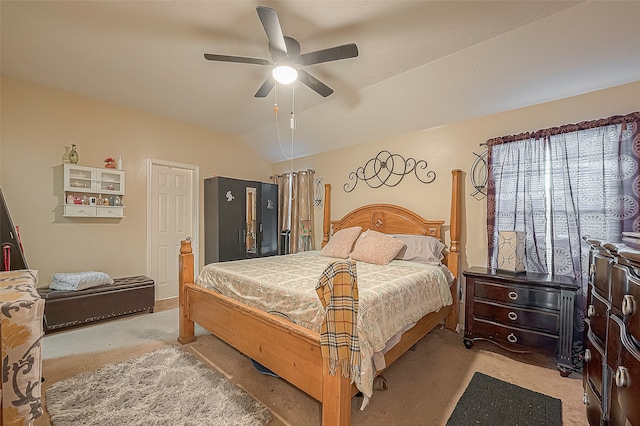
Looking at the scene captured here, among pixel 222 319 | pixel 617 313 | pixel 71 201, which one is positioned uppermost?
pixel 71 201

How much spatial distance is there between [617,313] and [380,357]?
112 cm

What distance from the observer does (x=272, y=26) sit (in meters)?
1.68

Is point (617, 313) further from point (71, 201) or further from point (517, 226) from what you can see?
point (71, 201)

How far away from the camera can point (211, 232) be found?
4410 mm

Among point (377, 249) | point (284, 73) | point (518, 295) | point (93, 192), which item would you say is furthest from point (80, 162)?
point (518, 295)

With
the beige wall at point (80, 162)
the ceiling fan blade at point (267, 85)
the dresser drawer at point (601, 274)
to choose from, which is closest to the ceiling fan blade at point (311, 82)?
the ceiling fan blade at point (267, 85)

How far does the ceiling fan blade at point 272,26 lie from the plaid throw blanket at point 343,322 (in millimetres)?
1498

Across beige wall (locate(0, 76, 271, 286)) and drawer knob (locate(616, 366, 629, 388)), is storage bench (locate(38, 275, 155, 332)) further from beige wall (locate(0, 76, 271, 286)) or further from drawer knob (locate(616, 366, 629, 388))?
drawer knob (locate(616, 366, 629, 388))

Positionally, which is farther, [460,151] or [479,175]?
[460,151]

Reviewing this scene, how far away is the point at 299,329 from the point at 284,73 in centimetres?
190

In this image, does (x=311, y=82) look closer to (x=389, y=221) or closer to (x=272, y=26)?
(x=272, y=26)

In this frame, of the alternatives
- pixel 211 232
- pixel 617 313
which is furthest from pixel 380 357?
pixel 211 232

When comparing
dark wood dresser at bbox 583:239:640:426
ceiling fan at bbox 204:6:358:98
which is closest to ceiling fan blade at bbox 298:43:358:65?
ceiling fan at bbox 204:6:358:98

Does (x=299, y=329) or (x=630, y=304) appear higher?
(x=630, y=304)
